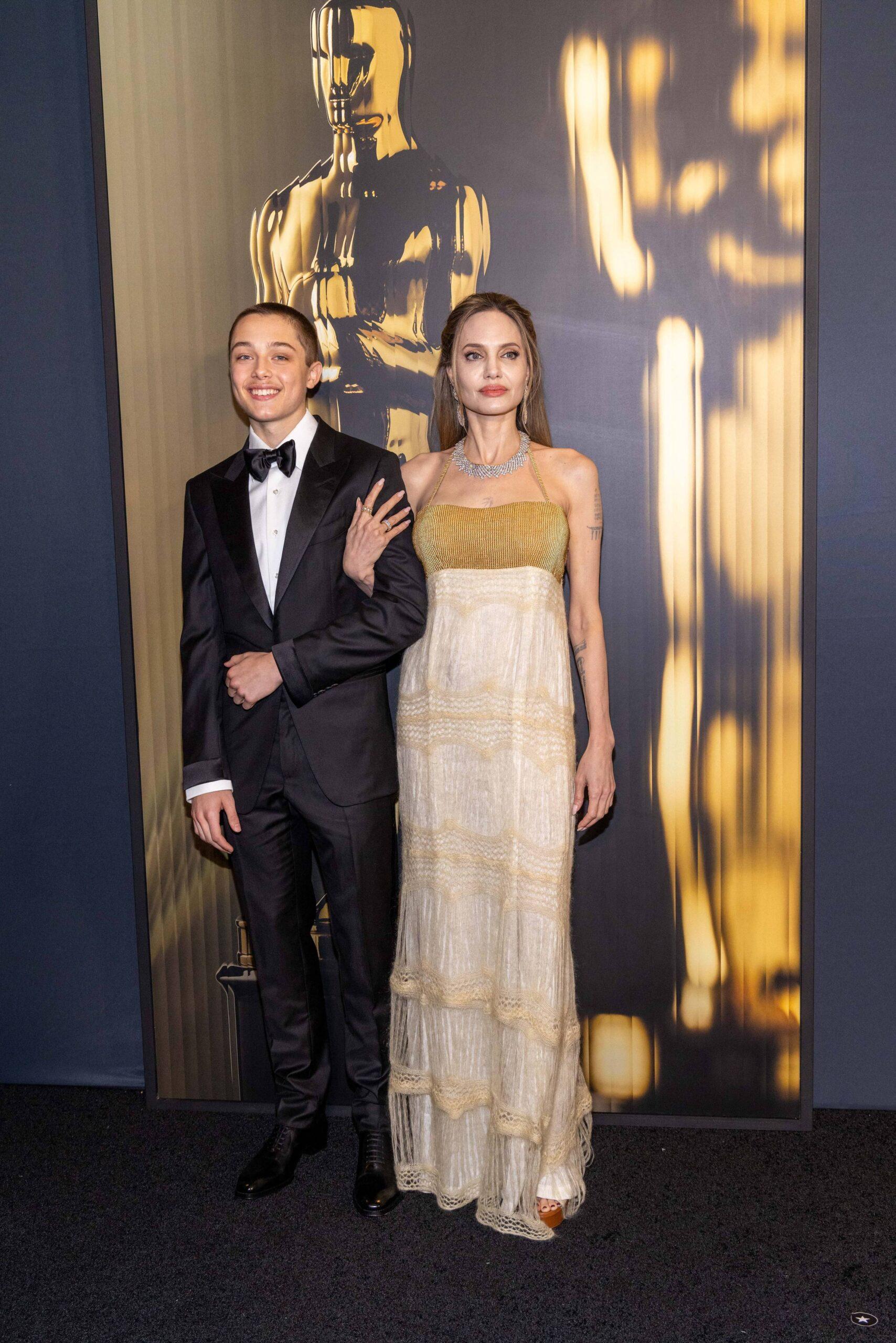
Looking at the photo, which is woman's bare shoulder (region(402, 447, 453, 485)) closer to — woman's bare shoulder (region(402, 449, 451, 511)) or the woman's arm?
woman's bare shoulder (region(402, 449, 451, 511))

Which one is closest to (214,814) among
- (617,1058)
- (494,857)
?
(494,857)

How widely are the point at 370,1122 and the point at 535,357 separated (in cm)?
191

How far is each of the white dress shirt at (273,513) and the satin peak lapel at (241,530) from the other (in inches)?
0.7

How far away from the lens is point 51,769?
2.97m

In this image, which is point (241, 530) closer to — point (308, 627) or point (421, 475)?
point (308, 627)

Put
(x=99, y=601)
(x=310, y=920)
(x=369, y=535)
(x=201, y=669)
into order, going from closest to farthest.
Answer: (x=369, y=535) < (x=201, y=669) < (x=310, y=920) < (x=99, y=601)

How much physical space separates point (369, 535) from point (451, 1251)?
1597 mm

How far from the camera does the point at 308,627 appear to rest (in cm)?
228

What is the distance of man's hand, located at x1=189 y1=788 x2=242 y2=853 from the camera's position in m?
2.34

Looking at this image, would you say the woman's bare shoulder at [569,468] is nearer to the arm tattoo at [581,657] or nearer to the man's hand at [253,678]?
the arm tattoo at [581,657]

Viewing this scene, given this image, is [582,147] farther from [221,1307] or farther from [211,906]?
[221,1307]

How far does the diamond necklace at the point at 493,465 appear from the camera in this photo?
7.61 feet

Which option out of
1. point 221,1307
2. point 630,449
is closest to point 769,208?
point 630,449

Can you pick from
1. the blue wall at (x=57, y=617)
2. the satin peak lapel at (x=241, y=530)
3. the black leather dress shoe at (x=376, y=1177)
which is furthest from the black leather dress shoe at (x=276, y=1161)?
the satin peak lapel at (x=241, y=530)
